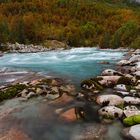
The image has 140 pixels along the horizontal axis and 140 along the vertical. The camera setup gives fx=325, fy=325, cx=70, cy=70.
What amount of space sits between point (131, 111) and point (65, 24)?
488 ft

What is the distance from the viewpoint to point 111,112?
745 inches

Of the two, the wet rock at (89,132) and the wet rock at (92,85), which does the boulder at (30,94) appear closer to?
the wet rock at (92,85)

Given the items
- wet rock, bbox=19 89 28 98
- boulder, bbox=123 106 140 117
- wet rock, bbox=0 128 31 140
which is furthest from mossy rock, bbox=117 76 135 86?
wet rock, bbox=0 128 31 140

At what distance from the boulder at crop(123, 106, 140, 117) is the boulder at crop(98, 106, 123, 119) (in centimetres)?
30

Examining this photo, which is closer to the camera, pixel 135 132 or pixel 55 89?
pixel 135 132

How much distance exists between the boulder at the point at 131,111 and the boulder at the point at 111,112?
0.98 ft

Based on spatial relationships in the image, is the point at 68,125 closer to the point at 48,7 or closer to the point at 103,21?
the point at 103,21

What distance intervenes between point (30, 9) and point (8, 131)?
550 ft

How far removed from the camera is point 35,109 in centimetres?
2017

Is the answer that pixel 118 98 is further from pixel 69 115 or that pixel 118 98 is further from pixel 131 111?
pixel 69 115

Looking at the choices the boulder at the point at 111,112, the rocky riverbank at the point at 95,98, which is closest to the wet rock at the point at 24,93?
the rocky riverbank at the point at 95,98

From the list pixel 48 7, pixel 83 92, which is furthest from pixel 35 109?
pixel 48 7

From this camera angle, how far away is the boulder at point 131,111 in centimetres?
1876

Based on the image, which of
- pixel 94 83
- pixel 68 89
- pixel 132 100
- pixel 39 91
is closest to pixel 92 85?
pixel 94 83
